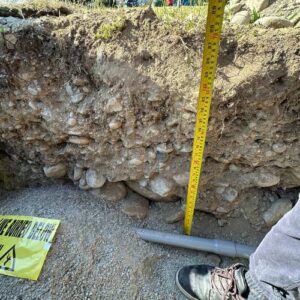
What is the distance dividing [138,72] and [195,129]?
42cm

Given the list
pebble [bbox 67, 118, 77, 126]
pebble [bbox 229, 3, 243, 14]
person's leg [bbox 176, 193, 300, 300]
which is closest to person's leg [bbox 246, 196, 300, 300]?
person's leg [bbox 176, 193, 300, 300]

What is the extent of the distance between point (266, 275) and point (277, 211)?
50cm

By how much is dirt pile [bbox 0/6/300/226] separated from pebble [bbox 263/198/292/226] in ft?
0.12

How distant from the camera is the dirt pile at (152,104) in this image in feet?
4.33

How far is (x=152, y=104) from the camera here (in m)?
1.40

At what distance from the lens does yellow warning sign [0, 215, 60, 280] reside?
1427 mm

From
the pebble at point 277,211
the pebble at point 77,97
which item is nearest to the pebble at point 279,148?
the pebble at point 277,211

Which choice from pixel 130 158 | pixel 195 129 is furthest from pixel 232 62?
pixel 130 158

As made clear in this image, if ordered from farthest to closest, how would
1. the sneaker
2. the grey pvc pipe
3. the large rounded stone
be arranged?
1. the large rounded stone
2. the grey pvc pipe
3. the sneaker

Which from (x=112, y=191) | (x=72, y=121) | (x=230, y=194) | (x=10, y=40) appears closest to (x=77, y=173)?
(x=112, y=191)

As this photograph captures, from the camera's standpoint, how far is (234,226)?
166 centimetres

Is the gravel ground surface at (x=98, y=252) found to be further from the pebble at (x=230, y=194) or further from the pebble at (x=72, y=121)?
the pebble at (x=72, y=121)

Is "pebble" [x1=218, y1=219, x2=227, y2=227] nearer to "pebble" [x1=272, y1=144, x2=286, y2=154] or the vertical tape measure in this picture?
the vertical tape measure

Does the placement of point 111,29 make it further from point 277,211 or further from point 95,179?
point 277,211
